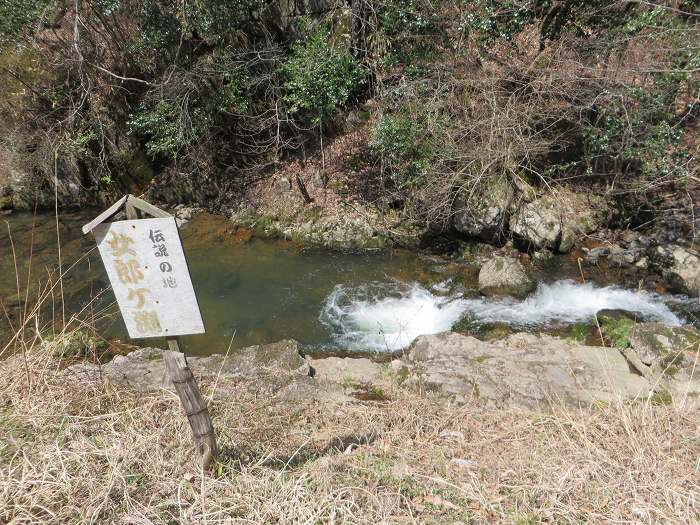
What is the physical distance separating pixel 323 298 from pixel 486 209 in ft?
11.6

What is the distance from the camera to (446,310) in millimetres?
6617

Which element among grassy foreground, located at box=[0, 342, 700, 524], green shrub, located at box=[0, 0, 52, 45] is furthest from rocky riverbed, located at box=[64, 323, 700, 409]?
green shrub, located at box=[0, 0, 52, 45]

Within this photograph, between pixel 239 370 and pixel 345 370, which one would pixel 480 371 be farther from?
pixel 239 370

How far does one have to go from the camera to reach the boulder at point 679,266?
642cm

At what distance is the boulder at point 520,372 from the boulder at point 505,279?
1.59 meters

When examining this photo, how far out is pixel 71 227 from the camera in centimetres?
978

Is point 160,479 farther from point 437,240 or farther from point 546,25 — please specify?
point 546,25

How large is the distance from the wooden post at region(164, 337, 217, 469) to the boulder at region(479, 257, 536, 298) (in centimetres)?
530

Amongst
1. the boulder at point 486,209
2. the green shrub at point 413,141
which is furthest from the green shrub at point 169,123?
the boulder at point 486,209

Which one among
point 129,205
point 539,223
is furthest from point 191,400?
point 539,223

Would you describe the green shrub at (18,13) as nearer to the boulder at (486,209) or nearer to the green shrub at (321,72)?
the green shrub at (321,72)

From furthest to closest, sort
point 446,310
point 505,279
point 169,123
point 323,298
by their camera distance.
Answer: point 169,123 → point 323,298 → point 505,279 → point 446,310

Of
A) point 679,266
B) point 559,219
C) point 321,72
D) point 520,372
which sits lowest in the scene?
point 679,266

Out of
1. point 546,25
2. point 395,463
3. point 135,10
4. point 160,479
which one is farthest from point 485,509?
point 135,10
